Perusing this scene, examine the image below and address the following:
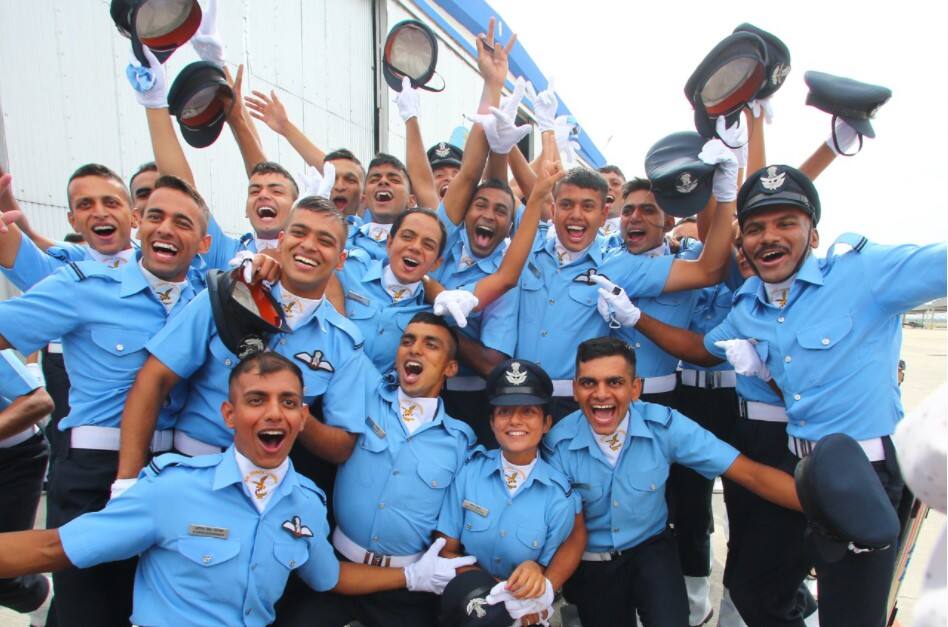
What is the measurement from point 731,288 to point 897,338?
971mm

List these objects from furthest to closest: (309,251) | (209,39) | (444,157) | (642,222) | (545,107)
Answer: (444,157) → (545,107) → (642,222) → (209,39) → (309,251)

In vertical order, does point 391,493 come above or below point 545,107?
below

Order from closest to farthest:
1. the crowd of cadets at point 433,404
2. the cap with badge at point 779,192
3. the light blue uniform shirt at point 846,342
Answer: the crowd of cadets at point 433,404 < the light blue uniform shirt at point 846,342 < the cap with badge at point 779,192

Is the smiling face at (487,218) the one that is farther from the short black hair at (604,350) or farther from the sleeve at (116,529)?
the sleeve at (116,529)

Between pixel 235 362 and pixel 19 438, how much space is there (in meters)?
1.32

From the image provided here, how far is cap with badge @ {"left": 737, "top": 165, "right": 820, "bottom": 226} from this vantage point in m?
2.34

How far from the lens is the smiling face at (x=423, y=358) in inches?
100

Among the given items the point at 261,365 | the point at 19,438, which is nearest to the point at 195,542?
the point at 261,365

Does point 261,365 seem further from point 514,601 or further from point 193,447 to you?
point 514,601

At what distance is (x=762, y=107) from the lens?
9.92 ft

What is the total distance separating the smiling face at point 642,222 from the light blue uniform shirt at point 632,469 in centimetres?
106

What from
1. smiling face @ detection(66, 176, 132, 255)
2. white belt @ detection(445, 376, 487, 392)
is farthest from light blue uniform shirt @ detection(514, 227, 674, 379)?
smiling face @ detection(66, 176, 132, 255)

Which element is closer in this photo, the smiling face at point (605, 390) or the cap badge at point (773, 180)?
the cap badge at point (773, 180)

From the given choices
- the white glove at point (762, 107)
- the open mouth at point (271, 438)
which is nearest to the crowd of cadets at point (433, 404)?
the open mouth at point (271, 438)
